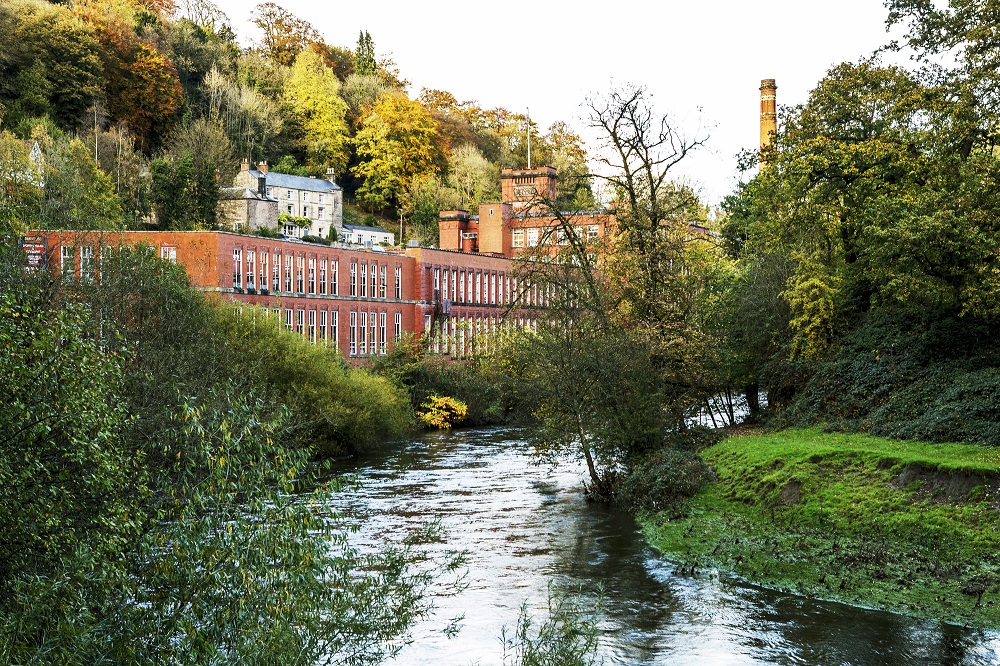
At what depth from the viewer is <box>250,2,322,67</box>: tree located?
454ft

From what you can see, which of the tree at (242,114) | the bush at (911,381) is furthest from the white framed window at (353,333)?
the tree at (242,114)

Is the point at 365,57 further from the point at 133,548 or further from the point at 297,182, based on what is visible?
the point at 133,548

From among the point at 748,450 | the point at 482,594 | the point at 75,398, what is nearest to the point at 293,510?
the point at 75,398

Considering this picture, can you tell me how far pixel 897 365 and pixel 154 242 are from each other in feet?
132

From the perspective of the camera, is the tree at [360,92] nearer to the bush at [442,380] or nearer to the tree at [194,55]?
the tree at [194,55]

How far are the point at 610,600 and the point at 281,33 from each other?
13050cm

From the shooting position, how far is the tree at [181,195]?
8262cm

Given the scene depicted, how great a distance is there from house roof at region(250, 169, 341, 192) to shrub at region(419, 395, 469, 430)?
48207mm

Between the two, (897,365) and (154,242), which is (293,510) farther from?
(154,242)

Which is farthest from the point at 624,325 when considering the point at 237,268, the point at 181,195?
the point at 181,195

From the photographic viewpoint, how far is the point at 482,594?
23.0 m

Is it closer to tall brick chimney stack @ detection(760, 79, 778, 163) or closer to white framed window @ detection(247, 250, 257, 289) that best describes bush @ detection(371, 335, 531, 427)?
white framed window @ detection(247, 250, 257, 289)

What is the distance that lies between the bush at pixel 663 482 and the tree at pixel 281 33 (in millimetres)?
114639

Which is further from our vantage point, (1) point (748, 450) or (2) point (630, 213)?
(2) point (630, 213)
